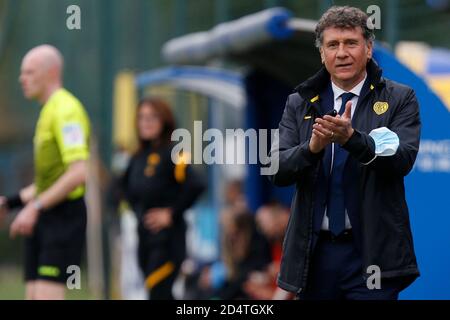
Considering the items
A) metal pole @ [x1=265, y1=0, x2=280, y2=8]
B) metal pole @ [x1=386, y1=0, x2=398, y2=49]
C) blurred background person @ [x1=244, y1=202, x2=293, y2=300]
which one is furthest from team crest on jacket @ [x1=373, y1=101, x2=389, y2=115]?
metal pole @ [x1=265, y1=0, x2=280, y2=8]

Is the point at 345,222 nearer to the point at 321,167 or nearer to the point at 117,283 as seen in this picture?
the point at 321,167

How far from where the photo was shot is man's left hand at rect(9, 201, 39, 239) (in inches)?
295

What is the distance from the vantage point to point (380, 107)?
5223 mm

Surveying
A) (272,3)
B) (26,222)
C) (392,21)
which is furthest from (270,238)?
(26,222)

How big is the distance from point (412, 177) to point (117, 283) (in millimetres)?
8179

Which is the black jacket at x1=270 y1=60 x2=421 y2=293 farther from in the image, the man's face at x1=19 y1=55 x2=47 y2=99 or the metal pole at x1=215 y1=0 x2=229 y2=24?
the metal pole at x1=215 y1=0 x2=229 y2=24

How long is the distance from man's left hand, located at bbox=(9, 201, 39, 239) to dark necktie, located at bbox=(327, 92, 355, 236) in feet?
9.13

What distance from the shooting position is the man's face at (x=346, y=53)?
5180mm

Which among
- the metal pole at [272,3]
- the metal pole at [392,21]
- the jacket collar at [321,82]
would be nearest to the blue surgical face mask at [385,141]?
the jacket collar at [321,82]

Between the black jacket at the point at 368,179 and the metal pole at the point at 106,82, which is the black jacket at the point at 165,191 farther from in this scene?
the metal pole at the point at 106,82

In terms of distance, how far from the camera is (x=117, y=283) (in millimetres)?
14648

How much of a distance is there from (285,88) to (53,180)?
3.32 metres

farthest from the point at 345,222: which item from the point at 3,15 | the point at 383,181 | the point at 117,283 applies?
the point at 3,15

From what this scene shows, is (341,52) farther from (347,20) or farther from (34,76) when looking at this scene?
(34,76)
